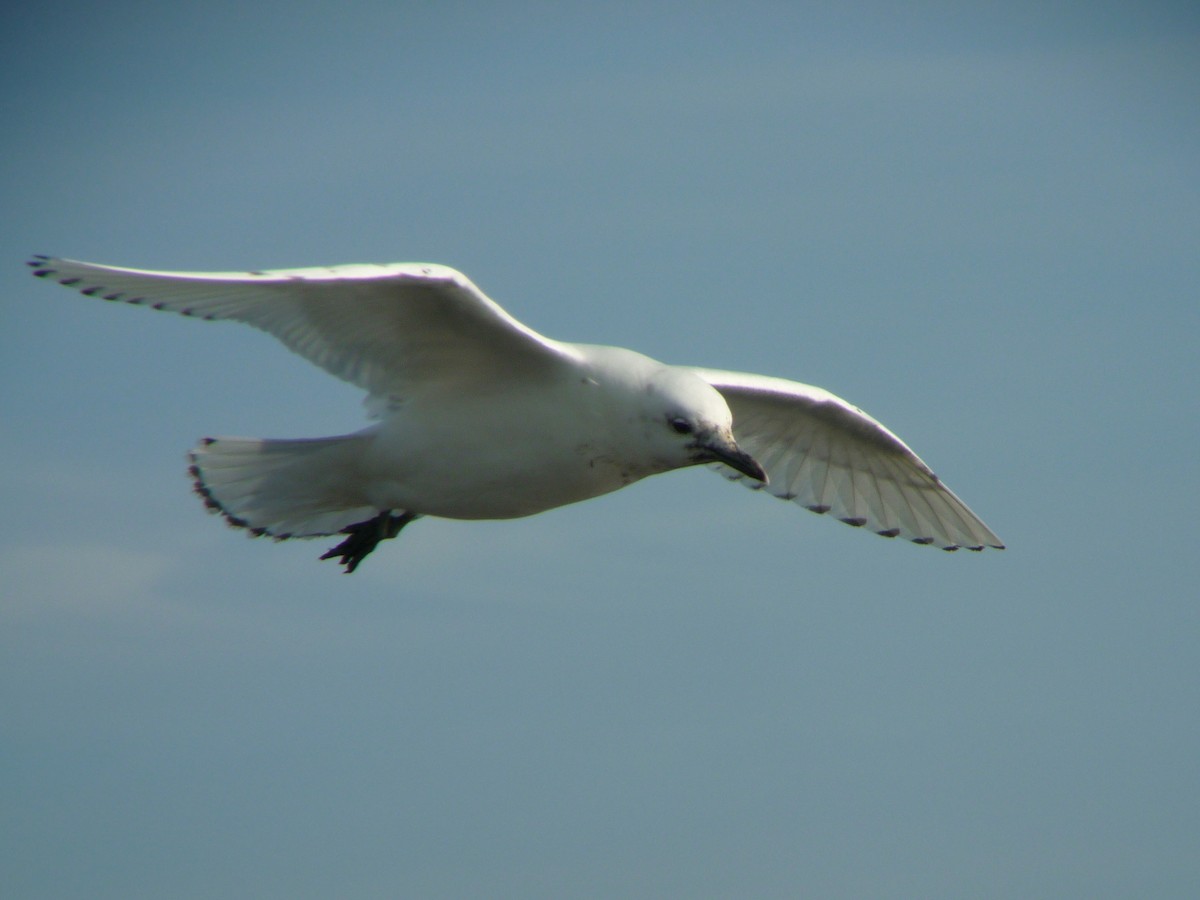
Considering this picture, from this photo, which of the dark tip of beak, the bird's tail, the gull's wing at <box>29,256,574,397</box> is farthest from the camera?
the bird's tail

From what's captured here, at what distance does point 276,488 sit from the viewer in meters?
9.97

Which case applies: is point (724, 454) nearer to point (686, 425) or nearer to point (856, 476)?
point (686, 425)

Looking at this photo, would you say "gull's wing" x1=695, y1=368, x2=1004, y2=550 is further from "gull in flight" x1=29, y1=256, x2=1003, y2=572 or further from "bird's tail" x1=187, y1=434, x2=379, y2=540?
"bird's tail" x1=187, y1=434, x2=379, y2=540

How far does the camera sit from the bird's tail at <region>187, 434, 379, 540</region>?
9828 mm

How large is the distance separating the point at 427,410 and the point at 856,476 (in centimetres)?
321

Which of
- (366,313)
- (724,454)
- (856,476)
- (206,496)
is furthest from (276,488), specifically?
(856,476)

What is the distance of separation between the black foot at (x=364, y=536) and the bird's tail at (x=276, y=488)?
0.20ft

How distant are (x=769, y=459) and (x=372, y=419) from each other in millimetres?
2836

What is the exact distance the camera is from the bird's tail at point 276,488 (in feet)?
32.2

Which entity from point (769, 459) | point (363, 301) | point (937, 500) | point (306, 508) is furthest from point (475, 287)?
point (937, 500)

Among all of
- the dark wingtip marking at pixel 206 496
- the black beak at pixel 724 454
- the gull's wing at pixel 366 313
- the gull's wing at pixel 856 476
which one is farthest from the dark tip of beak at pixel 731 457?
the dark wingtip marking at pixel 206 496

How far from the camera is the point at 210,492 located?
397 inches

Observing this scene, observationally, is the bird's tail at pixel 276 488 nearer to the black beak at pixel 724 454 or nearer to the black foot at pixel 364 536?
the black foot at pixel 364 536

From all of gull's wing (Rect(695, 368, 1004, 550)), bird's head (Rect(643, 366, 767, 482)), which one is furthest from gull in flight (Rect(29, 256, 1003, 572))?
gull's wing (Rect(695, 368, 1004, 550))
